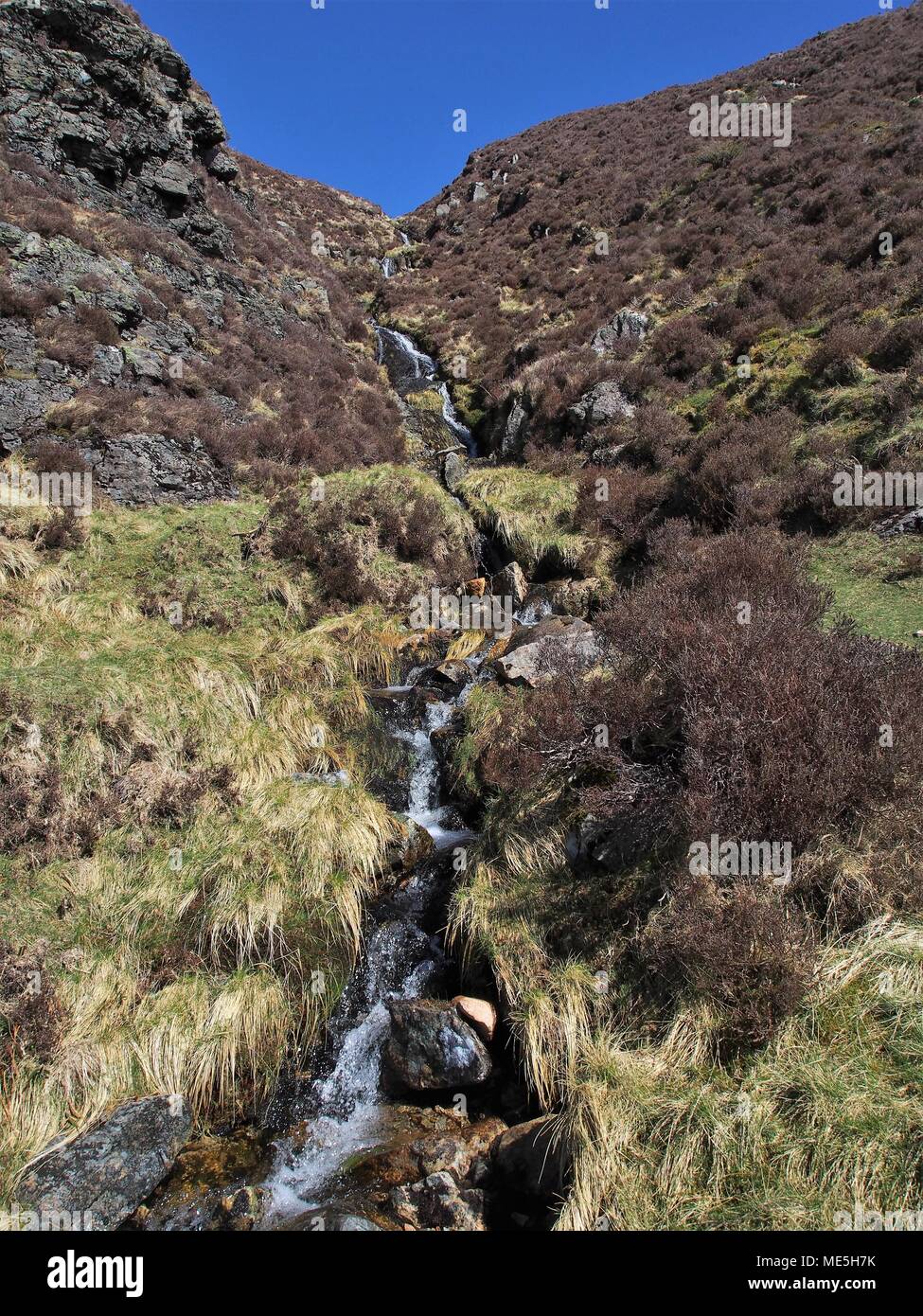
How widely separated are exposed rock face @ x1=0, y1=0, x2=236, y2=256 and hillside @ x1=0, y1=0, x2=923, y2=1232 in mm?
118

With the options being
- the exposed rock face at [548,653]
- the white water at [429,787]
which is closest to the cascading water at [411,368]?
the exposed rock face at [548,653]

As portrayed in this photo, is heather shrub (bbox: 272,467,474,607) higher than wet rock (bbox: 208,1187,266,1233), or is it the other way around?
heather shrub (bbox: 272,467,474,607)

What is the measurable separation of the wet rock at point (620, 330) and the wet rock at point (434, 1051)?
59.8ft

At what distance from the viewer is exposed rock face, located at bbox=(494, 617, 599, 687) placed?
8.40 meters

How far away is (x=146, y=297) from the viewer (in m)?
15.5

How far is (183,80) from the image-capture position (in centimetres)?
2134

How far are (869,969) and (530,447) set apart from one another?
1490 centimetres

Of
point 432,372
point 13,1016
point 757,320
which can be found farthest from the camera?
point 432,372

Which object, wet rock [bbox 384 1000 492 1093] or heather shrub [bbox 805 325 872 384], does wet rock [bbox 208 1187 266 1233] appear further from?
heather shrub [bbox 805 325 872 384]

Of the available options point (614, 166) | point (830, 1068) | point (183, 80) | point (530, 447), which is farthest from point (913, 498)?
point (614, 166)

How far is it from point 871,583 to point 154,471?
1249 centimetres

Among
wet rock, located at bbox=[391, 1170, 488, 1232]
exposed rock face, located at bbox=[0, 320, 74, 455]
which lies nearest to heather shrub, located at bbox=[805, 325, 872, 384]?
wet rock, located at bbox=[391, 1170, 488, 1232]

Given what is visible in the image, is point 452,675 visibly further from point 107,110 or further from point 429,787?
point 107,110

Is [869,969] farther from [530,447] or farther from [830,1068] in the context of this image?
[530,447]
